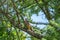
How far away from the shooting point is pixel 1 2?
1.87 metres

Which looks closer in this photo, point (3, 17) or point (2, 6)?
point (2, 6)

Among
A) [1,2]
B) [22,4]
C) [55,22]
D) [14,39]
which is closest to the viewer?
[55,22]

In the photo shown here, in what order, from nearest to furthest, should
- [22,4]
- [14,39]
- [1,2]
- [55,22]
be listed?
[55,22], [1,2], [14,39], [22,4]

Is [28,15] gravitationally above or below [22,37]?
above

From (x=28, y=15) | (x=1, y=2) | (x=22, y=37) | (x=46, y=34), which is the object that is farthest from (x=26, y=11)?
(x=46, y=34)

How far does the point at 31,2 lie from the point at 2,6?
0.37 meters

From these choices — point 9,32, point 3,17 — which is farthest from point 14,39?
point 3,17

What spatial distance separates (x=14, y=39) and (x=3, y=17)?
0.26 meters

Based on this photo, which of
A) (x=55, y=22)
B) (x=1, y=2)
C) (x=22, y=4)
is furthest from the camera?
(x=22, y=4)

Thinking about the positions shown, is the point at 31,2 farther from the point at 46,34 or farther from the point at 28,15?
the point at 46,34

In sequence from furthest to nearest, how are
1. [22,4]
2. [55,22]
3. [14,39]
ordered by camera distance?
1. [22,4]
2. [14,39]
3. [55,22]

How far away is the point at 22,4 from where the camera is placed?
2.27 meters

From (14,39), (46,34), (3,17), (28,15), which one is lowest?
(46,34)

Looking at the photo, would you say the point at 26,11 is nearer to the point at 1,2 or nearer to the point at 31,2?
the point at 31,2
